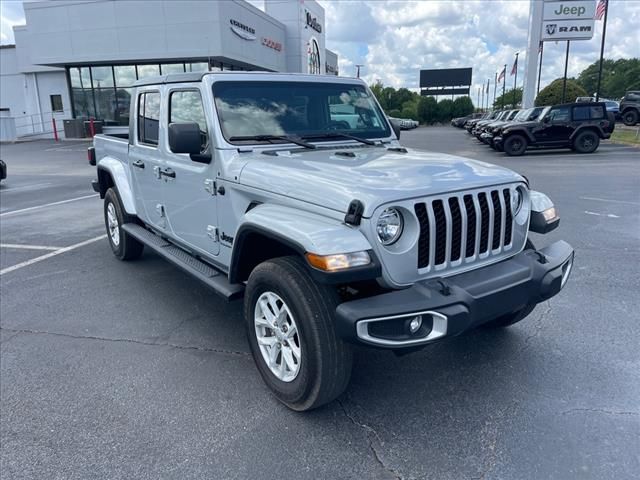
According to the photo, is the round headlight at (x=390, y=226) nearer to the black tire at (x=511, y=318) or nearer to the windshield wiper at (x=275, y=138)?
the windshield wiper at (x=275, y=138)

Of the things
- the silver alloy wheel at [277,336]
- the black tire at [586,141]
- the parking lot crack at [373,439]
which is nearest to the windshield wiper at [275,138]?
the silver alloy wheel at [277,336]

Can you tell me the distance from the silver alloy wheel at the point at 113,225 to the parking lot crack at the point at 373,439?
162 inches

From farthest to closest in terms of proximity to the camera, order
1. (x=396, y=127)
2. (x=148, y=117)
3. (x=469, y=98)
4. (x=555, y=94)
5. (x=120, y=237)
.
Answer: (x=469, y=98) < (x=555, y=94) < (x=120, y=237) < (x=148, y=117) < (x=396, y=127)

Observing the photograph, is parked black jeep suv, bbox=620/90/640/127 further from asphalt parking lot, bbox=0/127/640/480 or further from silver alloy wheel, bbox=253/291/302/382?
silver alloy wheel, bbox=253/291/302/382

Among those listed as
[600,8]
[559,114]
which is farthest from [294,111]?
[600,8]

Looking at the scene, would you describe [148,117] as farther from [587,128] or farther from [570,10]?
[570,10]

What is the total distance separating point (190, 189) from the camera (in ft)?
13.5

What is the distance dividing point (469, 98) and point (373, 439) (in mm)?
82315

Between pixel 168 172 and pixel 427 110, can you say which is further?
pixel 427 110

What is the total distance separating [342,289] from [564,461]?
148cm

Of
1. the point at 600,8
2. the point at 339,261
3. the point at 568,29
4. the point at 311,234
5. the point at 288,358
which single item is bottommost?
the point at 288,358

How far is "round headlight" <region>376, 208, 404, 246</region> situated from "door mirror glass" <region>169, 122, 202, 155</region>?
5.02 feet

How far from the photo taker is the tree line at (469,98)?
166 feet

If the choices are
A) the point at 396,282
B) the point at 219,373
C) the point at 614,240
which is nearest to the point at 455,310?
the point at 396,282
